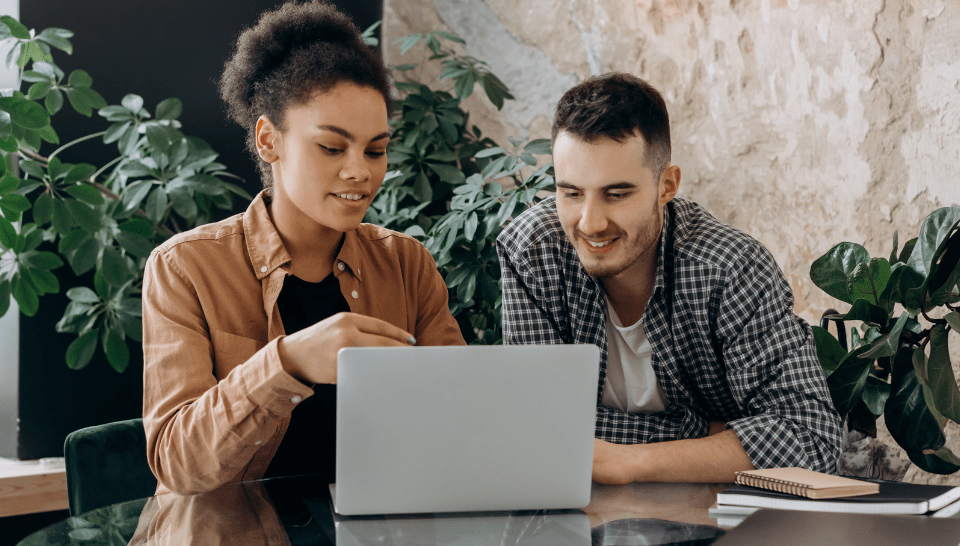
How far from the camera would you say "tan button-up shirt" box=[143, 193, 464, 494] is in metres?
1.04

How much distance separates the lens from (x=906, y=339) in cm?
149

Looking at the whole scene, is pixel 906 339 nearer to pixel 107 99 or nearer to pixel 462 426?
pixel 462 426

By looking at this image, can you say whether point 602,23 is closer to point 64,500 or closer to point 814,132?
point 814,132

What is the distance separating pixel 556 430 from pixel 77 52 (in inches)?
73.1

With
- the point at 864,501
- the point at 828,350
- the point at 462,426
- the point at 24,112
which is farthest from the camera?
the point at 24,112

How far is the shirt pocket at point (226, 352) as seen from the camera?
4.12 feet

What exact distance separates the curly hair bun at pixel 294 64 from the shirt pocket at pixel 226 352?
14.3 inches

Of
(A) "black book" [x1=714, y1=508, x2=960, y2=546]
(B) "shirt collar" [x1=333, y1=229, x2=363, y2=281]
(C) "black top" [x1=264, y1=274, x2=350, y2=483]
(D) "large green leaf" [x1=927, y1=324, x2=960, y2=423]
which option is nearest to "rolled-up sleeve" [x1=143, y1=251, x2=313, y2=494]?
(C) "black top" [x1=264, y1=274, x2=350, y2=483]

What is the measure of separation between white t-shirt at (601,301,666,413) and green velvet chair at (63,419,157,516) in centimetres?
85

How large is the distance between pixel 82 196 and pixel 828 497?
1740mm

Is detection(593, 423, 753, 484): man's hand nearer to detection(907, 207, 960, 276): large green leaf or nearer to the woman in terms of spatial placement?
the woman

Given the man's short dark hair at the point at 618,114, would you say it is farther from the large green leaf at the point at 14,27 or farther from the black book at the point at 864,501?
the large green leaf at the point at 14,27

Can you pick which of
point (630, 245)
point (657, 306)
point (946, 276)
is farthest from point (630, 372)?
point (946, 276)

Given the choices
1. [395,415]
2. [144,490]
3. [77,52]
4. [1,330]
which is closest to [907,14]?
[395,415]
